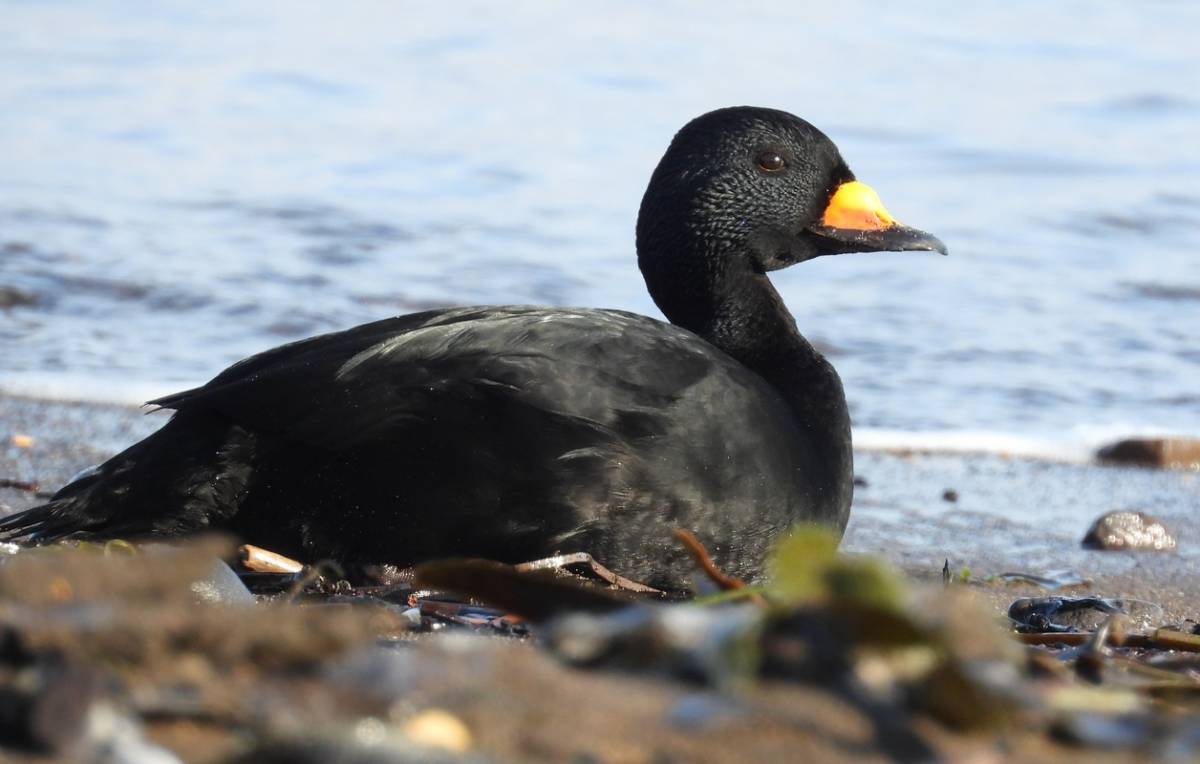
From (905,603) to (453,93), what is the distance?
431 inches

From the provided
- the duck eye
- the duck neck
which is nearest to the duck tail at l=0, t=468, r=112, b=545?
the duck neck

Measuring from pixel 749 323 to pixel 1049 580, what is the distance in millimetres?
1061

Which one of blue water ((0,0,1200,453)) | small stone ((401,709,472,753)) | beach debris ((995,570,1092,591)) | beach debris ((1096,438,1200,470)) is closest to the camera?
small stone ((401,709,472,753))

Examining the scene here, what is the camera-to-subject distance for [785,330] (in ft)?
15.4

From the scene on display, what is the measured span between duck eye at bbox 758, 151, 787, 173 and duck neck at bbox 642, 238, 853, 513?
0.27 m

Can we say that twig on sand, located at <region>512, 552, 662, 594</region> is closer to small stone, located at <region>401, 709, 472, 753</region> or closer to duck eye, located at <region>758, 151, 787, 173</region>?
duck eye, located at <region>758, 151, 787, 173</region>

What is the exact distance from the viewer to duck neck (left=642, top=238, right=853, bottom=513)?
4469mm

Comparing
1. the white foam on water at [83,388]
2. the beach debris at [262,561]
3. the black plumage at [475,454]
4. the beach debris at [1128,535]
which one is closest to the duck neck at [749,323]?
the black plumage at [475,454]

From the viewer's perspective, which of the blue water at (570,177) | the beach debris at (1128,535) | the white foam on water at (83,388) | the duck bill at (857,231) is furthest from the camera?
the blue water at (570,177)

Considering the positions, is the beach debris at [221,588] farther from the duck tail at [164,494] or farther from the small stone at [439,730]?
the small stone at [439,730]

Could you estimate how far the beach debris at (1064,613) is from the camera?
147 inches

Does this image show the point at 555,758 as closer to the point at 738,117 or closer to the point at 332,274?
the point at 738,117

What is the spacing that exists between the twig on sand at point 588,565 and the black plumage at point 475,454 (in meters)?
0.02

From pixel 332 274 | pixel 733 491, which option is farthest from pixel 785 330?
pixel 332 274
